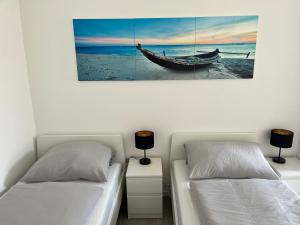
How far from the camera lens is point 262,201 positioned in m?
1.65

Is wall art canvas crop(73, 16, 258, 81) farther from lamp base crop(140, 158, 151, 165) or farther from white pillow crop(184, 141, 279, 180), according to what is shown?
lamp base crop(140, 158, 151, 165)

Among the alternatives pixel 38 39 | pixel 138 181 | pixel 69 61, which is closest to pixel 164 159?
pixel 138 181

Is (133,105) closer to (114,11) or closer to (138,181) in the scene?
(138,181)

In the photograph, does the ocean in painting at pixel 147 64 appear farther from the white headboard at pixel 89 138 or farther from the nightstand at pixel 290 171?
the nightstand at pixel 290 171

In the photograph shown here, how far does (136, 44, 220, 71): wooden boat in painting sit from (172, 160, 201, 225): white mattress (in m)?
1.00

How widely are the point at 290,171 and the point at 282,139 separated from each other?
0.31 metres

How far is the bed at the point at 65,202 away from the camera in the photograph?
1.54m

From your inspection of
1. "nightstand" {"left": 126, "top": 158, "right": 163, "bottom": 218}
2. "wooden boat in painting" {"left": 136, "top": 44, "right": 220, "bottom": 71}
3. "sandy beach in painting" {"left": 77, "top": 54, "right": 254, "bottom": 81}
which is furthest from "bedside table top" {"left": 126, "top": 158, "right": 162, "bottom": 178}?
"wooden boat in painting" {"left": 136, "top": 44, "right": 220, "bottom": 71}

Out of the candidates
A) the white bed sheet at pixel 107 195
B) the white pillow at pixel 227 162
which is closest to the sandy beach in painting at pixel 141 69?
the white pillow at pixel 227 162

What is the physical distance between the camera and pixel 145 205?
7.63 ft

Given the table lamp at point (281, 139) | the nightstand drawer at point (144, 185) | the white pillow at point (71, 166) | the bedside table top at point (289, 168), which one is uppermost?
the table lamp at point (281, 139)

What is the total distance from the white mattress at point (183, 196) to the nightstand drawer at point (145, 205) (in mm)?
296

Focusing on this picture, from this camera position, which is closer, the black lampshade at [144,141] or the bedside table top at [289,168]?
the bedside table top at [289,168]

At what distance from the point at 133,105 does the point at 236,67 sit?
1.12 m
